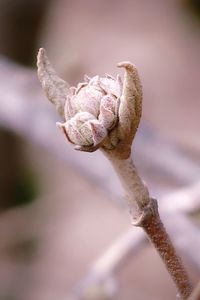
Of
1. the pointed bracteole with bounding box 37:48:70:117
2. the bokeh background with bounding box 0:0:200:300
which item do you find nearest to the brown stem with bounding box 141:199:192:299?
the pointed bracteole with bounding box 37:48:70:117

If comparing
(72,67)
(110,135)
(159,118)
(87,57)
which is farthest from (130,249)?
(87,57)

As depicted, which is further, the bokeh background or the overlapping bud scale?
the bokeh background

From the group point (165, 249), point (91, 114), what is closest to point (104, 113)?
point (91, 114)

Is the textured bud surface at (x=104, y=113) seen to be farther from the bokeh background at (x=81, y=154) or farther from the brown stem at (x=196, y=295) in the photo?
the bokeh background at (x=81, y=154)

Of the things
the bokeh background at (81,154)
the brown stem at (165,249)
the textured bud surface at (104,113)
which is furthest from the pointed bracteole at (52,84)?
the bokeh background at (81,154)

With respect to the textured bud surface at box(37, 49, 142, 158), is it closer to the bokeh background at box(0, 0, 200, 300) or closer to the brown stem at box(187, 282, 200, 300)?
the brown stem at box(187, 282, 200, 300)

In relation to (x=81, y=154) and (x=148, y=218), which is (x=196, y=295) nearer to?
(x=148, y=218)

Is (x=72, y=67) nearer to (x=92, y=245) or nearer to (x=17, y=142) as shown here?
(x=17, y=142)

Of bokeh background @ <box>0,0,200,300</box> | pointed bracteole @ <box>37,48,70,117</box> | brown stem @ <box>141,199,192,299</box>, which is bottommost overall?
bokeh background @ <box>0,0,200,300</box>
